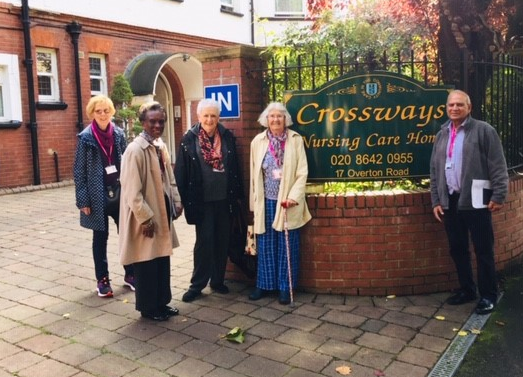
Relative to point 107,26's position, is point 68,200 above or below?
below

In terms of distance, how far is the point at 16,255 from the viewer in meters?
6.59

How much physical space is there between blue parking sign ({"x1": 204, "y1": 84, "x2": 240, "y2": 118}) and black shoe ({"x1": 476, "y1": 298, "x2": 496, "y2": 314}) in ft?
8.74

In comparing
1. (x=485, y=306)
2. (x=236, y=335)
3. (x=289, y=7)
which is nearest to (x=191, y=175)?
(x=236, y=335)

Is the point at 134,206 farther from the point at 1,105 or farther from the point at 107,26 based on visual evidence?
the point at 107,26

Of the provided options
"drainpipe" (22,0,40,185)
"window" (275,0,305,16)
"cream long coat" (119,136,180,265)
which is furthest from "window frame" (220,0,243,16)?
"cream long coat" (119,136,180,265)

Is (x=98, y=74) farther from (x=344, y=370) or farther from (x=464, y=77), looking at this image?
→ (x=344, y=370)

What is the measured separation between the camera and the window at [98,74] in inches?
550

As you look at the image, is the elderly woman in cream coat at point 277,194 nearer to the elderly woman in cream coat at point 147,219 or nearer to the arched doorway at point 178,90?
Answer: the elderly woman in cream coat at point 147,219

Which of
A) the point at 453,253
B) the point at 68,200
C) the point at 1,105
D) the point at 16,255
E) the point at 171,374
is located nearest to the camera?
the point at 171,374

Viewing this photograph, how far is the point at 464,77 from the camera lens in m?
5.17

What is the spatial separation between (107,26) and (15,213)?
6.46 m

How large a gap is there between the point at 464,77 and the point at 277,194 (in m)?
2.02

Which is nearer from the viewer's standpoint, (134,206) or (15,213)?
(134,206)

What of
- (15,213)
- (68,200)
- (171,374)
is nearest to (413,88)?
(171,374)
